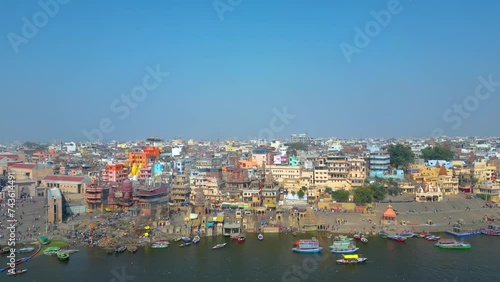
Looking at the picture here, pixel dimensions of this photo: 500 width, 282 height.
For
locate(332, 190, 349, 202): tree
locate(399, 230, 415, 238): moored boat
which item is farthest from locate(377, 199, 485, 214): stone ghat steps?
locate(399, 230, 415, 238): moored boat

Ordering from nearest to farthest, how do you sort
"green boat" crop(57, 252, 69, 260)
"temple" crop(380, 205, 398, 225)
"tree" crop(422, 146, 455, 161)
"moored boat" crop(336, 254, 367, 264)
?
"moored boat" crop(336, 254, 367, 264), "green boat" crop(57, 252, 69, 260), "temple" crop(380, 205, 398, 225), "tree" crop(422, 146, 455, 161)

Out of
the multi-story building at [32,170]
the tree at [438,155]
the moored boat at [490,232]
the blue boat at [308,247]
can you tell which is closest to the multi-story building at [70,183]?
the multi-story building at [32,170]

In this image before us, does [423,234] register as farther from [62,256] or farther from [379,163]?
[62,256]

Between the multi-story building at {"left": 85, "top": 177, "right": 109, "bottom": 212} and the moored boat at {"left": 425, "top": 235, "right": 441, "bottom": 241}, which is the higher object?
the multi-story building at {"left": 85, "top": 177, "right": 109, "bottom": 212}

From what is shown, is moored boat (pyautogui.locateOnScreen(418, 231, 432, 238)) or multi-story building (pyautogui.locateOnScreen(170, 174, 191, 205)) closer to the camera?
moored boat (pyautogui.locateOnScreen(418, 231, 432, 238))

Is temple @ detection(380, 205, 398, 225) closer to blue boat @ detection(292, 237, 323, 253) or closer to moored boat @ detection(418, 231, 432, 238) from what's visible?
moored boat @ detection(418, 231, 432, 238)

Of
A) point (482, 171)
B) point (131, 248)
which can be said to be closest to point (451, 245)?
point (131, 248)
